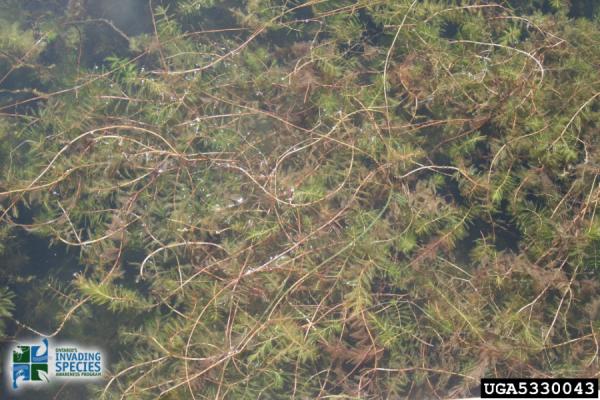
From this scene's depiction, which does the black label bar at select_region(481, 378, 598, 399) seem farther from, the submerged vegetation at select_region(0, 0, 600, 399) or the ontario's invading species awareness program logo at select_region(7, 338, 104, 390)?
the ontario's invading species awareness program logo at select_region(7, 338, 104, 390)

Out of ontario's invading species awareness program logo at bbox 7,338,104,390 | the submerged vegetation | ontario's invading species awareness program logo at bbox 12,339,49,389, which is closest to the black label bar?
Result: the submerged vegetation

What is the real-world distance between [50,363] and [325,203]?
1962 mm

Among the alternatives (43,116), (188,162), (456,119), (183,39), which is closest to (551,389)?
(456,119)

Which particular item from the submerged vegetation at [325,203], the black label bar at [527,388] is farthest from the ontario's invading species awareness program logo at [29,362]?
the black label bar at [527,388]

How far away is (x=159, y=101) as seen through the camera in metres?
3.27

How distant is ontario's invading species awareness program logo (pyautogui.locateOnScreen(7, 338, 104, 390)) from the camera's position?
3.09 meters

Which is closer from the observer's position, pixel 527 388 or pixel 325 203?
pixel 527 388

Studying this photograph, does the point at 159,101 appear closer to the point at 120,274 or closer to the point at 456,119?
the point at 120,274

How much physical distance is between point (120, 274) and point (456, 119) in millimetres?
2230

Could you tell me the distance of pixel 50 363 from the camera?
3.12 meters

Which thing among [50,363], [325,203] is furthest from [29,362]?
[325,203]

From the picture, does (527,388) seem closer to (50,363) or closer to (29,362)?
(50,363)

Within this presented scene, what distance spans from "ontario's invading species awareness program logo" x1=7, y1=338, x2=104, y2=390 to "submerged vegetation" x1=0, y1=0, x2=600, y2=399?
10 cm

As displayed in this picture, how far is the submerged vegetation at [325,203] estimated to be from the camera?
283 centimetres
